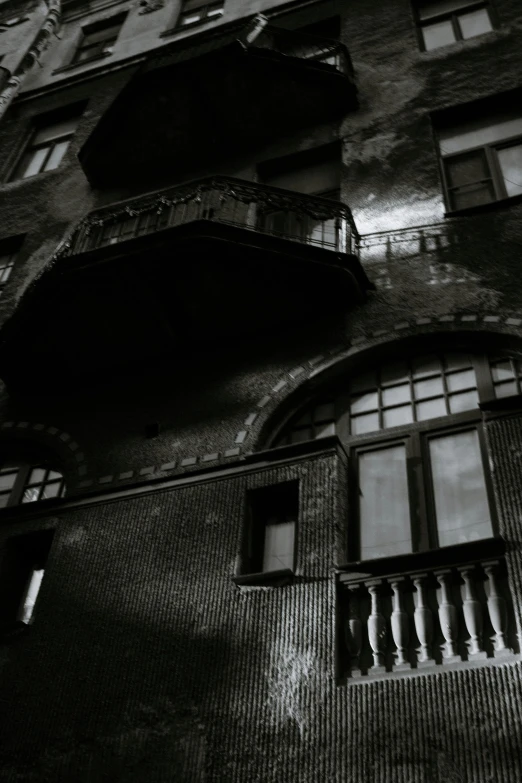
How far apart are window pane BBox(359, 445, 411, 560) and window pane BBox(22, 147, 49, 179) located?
992 cm

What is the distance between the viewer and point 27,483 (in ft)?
32.3

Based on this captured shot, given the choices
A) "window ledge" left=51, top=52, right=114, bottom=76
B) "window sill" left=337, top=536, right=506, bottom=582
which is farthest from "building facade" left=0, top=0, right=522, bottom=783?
"window ledge" left=51, top=52, right=114, bottom=76

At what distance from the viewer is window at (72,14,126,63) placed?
18.5 m

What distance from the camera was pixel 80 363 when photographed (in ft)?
34.6

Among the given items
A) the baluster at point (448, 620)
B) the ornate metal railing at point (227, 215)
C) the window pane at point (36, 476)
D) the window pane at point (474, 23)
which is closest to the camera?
the baluster at point (448, 620)

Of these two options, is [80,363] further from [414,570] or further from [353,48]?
[353,48]

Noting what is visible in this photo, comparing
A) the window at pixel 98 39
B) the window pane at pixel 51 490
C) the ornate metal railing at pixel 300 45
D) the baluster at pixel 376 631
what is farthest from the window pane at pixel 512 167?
the window at pixel 98 39

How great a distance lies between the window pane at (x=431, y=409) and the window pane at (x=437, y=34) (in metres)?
7.28

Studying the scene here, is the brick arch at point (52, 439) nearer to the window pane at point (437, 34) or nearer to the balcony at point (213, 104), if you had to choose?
the balcony at point (213, 104)

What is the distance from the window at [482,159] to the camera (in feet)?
34.6

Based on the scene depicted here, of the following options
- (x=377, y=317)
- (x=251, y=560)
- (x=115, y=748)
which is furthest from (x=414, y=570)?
(x=377, y=317)

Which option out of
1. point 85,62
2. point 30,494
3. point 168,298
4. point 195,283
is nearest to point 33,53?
point 85,62

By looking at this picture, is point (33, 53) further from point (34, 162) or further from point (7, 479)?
point (7, 479)

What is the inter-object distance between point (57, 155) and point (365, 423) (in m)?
9.69
